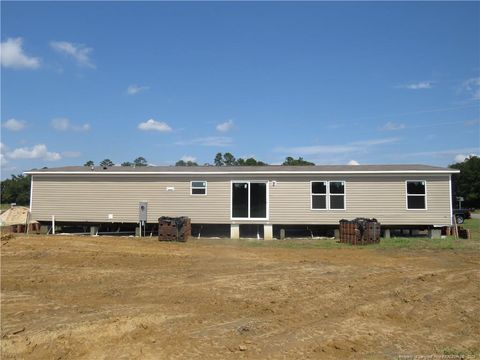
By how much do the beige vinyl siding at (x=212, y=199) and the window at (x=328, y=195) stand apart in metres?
0.19

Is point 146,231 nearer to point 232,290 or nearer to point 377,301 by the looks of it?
point 232,290

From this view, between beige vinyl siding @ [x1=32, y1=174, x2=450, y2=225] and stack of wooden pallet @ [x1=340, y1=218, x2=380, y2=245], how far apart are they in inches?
80.7

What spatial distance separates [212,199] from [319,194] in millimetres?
4713

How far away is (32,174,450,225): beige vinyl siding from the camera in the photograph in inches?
736

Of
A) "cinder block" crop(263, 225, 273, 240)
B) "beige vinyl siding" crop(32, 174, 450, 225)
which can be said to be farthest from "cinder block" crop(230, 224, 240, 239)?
"cinder block" crop(263, 225, 273, 240)

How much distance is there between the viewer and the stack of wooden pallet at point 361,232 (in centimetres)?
1636

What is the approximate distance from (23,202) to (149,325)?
58.1 metres

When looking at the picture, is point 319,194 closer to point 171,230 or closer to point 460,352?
point 171,230

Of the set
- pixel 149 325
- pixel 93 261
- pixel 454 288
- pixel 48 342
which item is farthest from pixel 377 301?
pixel 93 261

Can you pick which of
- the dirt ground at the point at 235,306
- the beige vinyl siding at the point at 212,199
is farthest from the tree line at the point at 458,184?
the dirt ground at the point at 235,306

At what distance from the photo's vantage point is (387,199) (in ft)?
61.6

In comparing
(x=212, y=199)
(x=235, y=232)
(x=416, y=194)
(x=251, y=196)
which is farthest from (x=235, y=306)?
(x=416, y=194)

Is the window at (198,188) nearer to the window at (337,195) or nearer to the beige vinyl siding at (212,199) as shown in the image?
the beige vinyl siding at (212,199)

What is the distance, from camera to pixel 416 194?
61.7 ft
